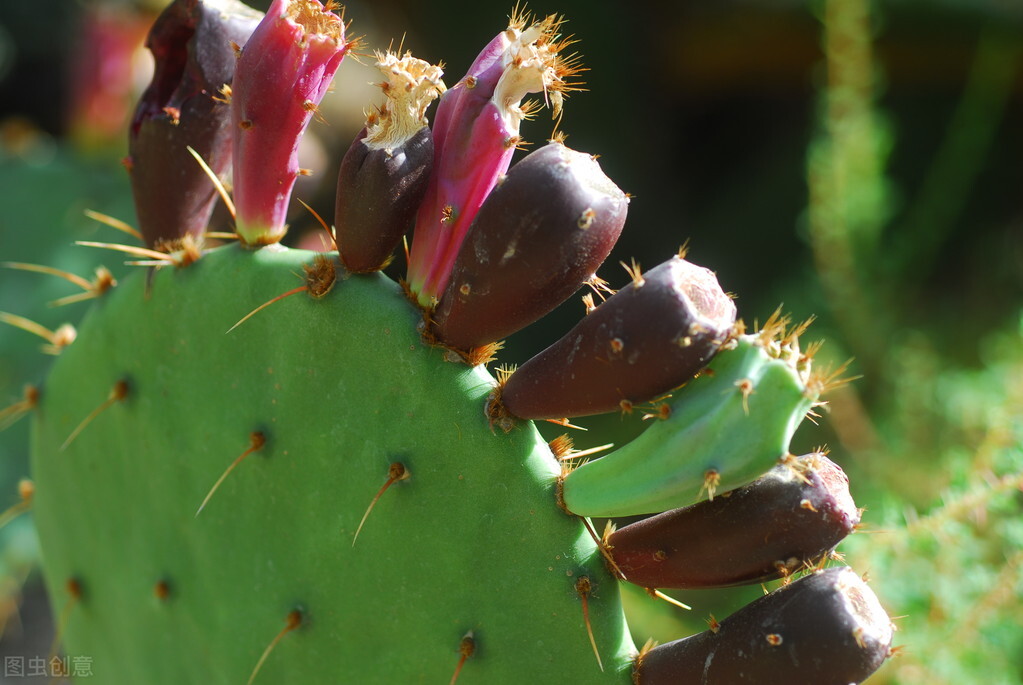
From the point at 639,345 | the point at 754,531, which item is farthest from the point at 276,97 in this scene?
the point at 754,531

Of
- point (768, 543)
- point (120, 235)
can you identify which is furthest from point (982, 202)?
point (768, 543)

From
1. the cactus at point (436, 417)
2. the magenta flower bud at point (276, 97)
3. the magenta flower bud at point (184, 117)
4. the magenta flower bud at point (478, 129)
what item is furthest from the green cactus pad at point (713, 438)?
the magenta flower bud at point (184, 117)

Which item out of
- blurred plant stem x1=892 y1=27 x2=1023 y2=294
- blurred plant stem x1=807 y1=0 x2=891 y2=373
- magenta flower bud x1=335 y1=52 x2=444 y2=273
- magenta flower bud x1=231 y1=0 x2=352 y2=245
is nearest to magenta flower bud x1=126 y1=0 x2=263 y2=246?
magenta flower bud x1=231 y1=0 x2=352 y2=245

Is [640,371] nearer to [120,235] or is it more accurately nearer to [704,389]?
[704,389]

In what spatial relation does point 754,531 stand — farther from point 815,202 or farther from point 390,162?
point 815,202

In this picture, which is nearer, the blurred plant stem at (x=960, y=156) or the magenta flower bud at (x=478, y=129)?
the magenta flower bud at (x=478, y=129)

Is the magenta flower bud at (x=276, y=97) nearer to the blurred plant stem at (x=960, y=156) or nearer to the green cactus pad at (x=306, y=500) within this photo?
the green cactus pad at (x=306, y=500)

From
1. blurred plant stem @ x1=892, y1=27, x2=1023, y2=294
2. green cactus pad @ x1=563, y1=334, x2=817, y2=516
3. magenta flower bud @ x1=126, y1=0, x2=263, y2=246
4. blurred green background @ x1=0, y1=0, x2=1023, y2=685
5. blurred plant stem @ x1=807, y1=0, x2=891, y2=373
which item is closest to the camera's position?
green cactus pad @ x1=563, y1=334, x2=817, y2=516

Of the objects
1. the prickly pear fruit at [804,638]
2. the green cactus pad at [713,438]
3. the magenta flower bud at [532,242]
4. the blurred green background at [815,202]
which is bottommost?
the blurred green background at [815,202]

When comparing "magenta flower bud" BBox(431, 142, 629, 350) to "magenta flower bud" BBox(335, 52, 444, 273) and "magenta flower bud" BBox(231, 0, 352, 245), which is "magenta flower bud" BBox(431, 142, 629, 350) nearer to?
"magenta flower bud" BBox(335, 52, 444, 273)
